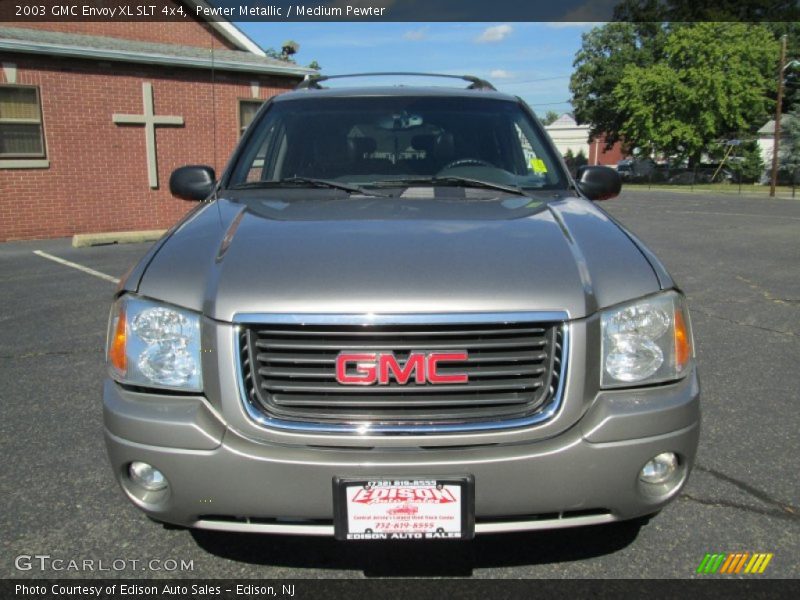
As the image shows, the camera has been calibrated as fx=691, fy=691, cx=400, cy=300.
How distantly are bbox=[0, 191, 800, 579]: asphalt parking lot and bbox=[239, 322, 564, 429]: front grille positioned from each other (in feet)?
2.15

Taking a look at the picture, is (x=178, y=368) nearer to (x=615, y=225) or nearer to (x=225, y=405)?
(x=225, y=405)

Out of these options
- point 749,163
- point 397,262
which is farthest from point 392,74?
point 749,163

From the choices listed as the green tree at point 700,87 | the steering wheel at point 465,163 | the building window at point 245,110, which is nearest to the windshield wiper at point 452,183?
the steering wheel at point 465,163

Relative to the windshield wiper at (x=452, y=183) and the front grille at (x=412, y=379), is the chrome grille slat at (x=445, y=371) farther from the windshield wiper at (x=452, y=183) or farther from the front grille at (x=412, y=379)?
the windshield wiper at (x=452, y=183)

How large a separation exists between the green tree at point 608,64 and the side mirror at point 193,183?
52.2m

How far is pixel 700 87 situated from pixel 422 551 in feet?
161

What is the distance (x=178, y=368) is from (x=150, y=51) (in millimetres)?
13630

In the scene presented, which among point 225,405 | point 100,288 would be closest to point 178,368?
point 225,405

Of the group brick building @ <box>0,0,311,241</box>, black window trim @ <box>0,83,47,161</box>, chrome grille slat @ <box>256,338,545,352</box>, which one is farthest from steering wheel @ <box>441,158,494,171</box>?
black window trim @ <box>0,83,47,161</box>

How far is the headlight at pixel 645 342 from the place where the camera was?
215 cm

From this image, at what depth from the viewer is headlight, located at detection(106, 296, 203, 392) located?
6.99 feet

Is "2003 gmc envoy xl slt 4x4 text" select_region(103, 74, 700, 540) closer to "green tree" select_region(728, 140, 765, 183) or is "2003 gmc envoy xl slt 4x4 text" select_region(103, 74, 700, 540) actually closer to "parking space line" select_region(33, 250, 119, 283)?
"parking space line" select_region(33, 250, 119, 283)

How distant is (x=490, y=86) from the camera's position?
174 inches
